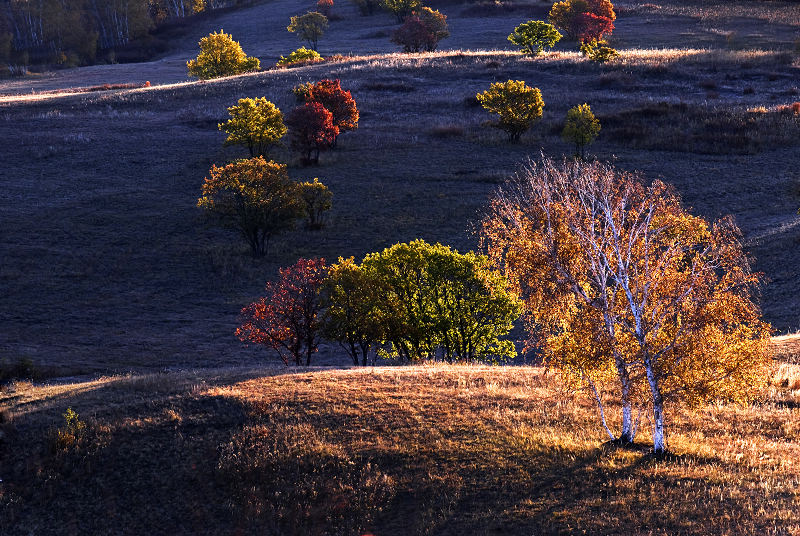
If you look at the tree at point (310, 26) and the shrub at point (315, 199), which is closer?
the shrub at point (315, 199)

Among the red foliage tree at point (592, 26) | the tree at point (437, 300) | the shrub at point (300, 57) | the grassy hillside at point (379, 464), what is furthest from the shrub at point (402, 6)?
the grassy hillside at point (379, 464)

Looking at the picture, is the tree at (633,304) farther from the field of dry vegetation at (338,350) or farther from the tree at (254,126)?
the tree at (254,126)

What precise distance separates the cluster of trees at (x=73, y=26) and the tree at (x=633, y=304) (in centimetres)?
17488

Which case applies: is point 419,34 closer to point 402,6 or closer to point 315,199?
point 402,6

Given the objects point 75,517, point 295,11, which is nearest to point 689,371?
point 75,517

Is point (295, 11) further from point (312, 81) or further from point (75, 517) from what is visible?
point (75, 517)

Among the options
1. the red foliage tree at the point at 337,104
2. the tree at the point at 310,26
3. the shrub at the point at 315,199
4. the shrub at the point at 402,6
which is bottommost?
the shrub at the point at 315,199

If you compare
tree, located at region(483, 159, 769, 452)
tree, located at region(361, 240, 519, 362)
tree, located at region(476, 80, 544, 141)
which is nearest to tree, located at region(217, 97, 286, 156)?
tree, located at region(476, 80, 544, 141)

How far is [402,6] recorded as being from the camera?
155m

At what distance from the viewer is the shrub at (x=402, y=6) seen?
15438cm

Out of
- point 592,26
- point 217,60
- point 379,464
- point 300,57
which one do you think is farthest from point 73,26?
point 379,464

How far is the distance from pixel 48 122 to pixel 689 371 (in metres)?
79.8

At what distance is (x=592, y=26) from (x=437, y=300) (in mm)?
105185

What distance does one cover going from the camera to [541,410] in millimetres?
24031
